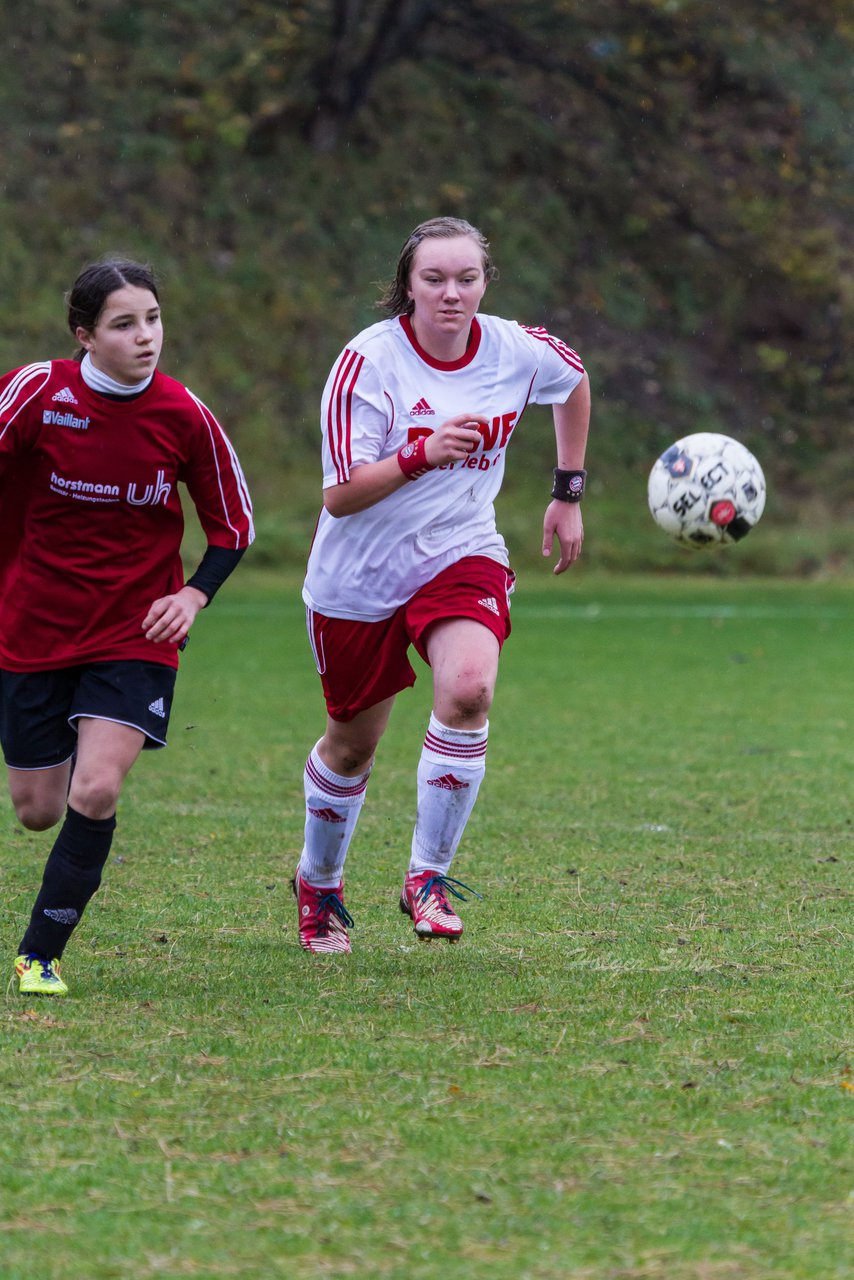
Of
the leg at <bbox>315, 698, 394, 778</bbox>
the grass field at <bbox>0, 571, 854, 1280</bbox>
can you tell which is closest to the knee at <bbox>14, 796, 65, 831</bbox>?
the grass field at <bbox>0, 571, 854, 1280</bbox>

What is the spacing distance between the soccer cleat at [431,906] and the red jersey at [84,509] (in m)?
0.90

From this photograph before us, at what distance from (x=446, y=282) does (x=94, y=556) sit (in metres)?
1.19

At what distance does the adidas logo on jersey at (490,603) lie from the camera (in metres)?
4.70

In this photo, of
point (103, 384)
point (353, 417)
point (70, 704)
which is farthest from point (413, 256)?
point (70, 704)

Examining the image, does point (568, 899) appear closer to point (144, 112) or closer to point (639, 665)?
point (639, 665)

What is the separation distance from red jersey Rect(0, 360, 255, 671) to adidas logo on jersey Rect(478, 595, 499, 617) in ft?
2.74

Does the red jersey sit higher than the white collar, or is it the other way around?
the white collar

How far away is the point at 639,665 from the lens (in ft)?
43.7

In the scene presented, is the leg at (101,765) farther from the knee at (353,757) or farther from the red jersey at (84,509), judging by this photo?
the knee at (353,757)

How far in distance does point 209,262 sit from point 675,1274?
76.9 ft

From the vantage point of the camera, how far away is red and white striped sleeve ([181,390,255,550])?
4555 millimetres

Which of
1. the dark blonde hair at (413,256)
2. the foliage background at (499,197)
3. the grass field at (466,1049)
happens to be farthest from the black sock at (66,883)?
the foliage background at (499,197)

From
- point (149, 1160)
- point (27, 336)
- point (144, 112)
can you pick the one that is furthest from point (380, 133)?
point (149, 1160)

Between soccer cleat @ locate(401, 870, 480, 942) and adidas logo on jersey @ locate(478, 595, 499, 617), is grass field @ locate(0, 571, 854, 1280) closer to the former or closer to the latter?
soccer cleat @ locate(401, 870, 480, 942)
